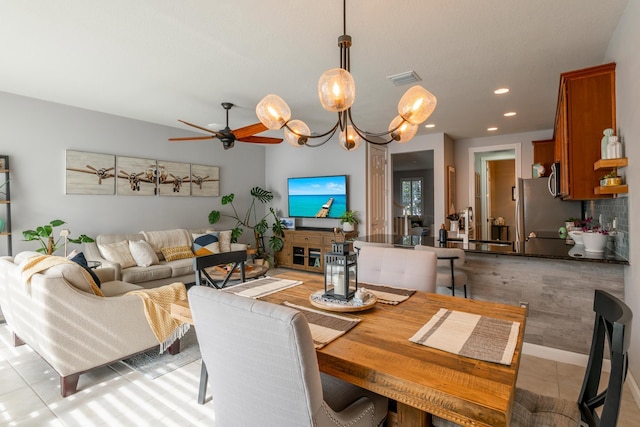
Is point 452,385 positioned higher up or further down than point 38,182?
further down

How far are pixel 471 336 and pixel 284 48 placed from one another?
244 cm

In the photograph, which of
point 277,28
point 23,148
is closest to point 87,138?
point 23,148

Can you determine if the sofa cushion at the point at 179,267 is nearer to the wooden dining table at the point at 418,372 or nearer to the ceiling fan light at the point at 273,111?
the ceiling fan light at the point at 273,111

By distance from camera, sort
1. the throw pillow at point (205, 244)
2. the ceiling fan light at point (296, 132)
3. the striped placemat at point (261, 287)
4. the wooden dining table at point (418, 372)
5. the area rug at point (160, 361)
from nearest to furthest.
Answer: the wooden dining table at point (418, 372), the striped placemat at point (261, 287), the ceiling fan light at point (296, 132), the area rug at point (160, 361), the throw pillow at point (205, 244)

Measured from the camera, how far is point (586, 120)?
2586 millimetres

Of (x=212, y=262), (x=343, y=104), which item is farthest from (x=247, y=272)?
(x=343, y=104)

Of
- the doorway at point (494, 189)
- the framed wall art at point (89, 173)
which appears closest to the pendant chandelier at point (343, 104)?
the framed wall art at point (89, 173)

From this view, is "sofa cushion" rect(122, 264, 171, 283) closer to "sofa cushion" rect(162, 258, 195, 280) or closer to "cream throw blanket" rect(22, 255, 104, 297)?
"sofa cushion" rect(162, 258, 195, 280)

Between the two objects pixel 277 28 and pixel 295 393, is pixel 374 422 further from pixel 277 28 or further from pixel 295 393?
pixel 277 28

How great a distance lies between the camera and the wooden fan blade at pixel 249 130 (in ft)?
11.6

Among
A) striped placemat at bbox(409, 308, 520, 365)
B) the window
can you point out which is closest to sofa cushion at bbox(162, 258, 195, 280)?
striped placemat at bbox(409, 308, 520, 365)

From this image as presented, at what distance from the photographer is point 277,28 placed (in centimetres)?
237

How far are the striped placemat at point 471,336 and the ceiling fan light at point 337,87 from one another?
1.20 metres

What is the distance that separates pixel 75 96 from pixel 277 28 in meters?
2.94
